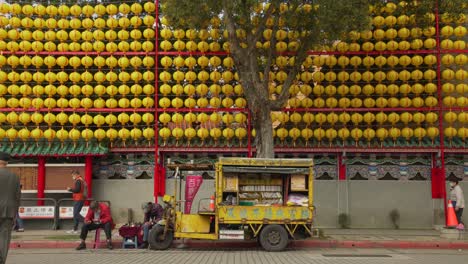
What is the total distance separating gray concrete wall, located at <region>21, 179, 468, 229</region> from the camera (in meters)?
17.0

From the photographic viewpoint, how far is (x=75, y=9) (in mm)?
17531

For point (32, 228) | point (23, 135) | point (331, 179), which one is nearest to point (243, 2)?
point (331, 179)

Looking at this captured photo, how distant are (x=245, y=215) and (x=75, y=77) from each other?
815cm

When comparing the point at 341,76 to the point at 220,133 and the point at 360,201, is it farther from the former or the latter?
the point at 220,133

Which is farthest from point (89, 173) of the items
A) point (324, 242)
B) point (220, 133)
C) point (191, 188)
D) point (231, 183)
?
point (324, 242)

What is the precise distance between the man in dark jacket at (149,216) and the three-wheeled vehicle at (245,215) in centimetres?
27

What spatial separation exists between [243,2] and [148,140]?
589 centimetres

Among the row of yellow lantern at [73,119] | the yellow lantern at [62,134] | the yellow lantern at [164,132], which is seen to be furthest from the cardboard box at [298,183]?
the yellow lantern at [62,134]

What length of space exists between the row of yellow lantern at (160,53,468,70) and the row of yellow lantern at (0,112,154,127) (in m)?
2.00

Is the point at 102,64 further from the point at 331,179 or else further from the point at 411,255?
the point at 411,255

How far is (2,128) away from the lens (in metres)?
17.3

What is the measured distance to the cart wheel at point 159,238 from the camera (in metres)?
12.8

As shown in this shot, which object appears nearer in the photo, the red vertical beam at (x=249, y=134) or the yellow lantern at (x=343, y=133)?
the yellow lantern at (x=343, y=133)

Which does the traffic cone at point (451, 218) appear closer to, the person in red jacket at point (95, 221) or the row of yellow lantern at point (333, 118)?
the row of yellow lantern at point (333, 118)
